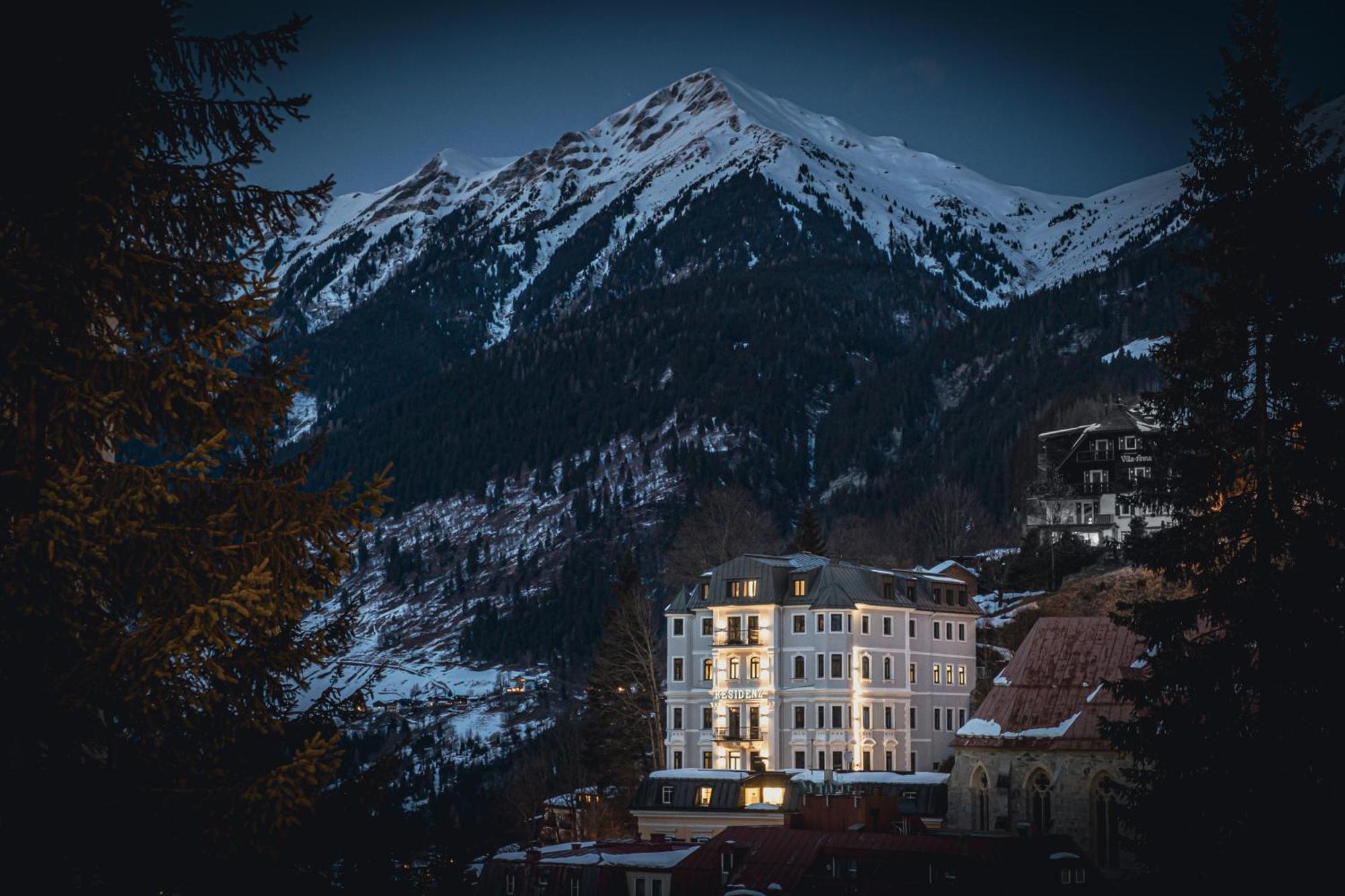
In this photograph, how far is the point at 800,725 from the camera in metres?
104

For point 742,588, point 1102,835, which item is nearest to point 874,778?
point 742,588

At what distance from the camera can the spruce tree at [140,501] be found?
11.8 meters

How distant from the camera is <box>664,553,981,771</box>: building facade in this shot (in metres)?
103

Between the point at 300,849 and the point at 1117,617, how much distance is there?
23.3 metres

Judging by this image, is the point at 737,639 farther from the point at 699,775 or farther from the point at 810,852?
the point at 810,852

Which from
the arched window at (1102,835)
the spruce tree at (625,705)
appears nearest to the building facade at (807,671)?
the spruce tree at (625,705)

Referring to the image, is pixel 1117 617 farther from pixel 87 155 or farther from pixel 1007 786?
pixel 1007 786

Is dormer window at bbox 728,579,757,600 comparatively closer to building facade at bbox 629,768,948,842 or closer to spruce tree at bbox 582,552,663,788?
spruce tree at bbox 582,552,663,788

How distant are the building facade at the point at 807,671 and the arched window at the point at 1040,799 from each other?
31464 mm

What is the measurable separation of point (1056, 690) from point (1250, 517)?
4232 cm

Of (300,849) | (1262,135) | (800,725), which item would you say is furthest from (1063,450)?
(300,849)

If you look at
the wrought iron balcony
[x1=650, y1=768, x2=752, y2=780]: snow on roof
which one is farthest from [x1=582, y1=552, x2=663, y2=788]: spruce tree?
[x1=650, y1=768, x2=752, y2=780]: snow on roof

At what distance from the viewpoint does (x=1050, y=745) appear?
68625mm

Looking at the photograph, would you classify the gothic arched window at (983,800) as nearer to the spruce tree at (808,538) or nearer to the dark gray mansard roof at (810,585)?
the dark gray mansard roof at (810,585)
